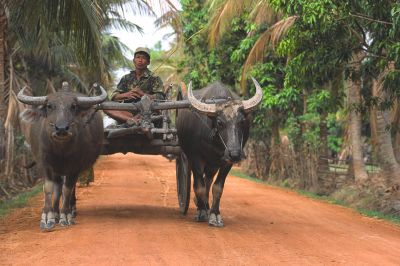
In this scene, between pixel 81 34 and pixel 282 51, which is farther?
pixel 282 51

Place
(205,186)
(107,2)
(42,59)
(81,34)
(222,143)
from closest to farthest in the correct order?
(222,143) → (205,186) → (81,34) → (107,2) → (42,59)

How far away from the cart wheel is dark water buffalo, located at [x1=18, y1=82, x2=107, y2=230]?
5.80 feet

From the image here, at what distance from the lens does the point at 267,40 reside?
15.8 m

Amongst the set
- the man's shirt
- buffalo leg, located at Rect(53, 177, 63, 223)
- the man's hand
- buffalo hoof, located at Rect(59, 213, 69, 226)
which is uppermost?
the man's shirt

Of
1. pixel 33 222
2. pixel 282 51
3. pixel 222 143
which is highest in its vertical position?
pixel 282 51

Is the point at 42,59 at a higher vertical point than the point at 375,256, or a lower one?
higher

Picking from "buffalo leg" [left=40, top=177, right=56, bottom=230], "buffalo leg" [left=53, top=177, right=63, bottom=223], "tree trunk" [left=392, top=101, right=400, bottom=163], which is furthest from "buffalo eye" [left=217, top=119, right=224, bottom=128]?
"tree trunk" [left=392, top=101, right=400, bottom=163]

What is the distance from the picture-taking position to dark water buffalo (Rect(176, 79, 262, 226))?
24.7ft

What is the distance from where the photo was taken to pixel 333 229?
8.43 meters

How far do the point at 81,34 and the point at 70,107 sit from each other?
8.17ft

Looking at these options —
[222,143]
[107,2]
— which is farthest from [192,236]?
[107,2]

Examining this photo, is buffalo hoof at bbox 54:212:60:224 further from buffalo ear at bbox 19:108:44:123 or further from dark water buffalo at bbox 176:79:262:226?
dark water buffalo at bbox 176:79:262:226

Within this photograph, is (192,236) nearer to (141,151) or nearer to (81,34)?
(141,151)

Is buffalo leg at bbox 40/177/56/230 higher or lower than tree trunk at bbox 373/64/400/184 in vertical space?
lower
